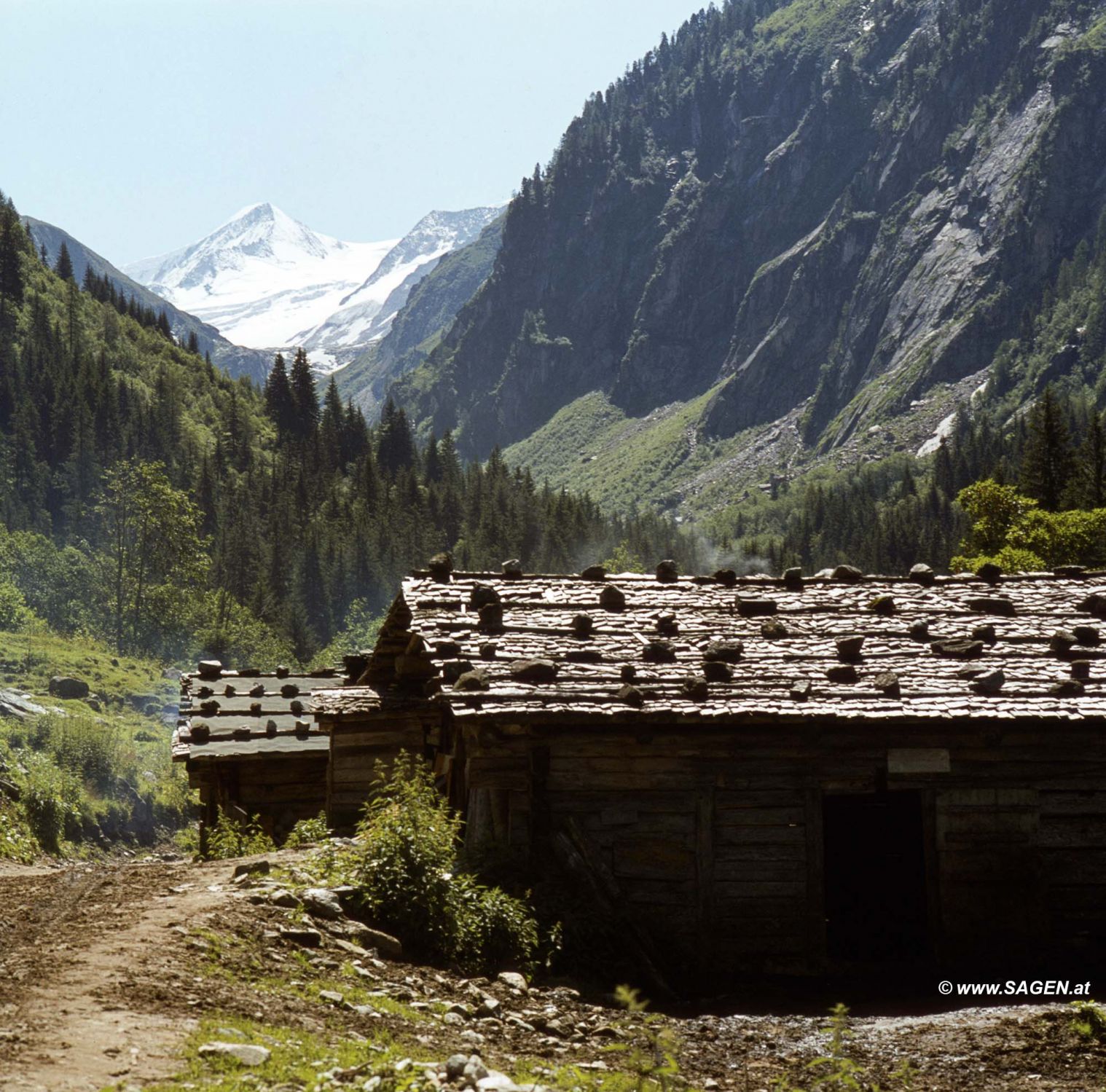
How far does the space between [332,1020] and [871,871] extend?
11.1 meters

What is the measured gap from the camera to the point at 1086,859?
16500 mm

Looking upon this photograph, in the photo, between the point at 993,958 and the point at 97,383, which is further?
the point at 97,383

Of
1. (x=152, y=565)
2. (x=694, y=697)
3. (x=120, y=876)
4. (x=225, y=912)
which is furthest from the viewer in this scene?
(x=152, y=565)

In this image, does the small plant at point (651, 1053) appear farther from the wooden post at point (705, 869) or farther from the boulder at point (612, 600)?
the boulder at point (612, 600)

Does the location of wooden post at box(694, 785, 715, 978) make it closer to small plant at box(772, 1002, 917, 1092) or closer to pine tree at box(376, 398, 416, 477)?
small plant at box(772, 1002, 917, 1092)

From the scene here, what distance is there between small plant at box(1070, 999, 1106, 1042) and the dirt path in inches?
309

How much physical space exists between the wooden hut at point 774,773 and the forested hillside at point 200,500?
76220mm

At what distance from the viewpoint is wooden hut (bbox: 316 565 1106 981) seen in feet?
51.6

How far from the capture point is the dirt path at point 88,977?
799 cm

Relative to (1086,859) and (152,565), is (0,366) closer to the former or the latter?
(152,565)

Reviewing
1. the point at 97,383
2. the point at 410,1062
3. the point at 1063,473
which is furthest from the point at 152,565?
the point at 410,1062

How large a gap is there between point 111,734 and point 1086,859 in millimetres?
47247

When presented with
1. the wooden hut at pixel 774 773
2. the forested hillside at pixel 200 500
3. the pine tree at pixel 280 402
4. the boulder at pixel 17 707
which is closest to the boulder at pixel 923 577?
the wooden hut at pixel 774 773

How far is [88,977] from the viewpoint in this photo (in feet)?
32.9
